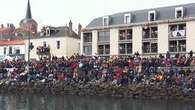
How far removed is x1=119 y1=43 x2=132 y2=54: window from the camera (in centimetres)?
7181

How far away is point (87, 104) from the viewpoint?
42.9 m

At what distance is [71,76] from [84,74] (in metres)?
1.85

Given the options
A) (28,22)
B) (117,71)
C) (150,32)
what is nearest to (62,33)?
(150,32)

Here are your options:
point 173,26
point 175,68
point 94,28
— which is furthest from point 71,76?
point 94,28

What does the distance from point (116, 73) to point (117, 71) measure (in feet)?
1.62

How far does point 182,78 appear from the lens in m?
46.3

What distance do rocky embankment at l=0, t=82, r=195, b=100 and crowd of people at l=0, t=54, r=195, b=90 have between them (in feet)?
1.73

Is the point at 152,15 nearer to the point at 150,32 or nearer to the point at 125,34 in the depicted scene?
the point at 150,32

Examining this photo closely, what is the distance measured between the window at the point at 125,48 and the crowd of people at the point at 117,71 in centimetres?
1404

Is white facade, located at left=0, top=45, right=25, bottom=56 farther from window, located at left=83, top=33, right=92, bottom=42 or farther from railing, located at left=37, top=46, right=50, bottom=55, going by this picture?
window, located at left=83, top=33, right=92, bottom=42

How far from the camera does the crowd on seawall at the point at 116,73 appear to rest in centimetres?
4697

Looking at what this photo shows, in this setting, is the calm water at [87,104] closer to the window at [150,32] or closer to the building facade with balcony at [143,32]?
the building facade with balcony at [143,32]

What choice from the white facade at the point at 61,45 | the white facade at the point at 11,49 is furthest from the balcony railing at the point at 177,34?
the white facade at the point at 11,49

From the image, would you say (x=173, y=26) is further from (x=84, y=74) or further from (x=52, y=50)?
(x=52, y=50)
